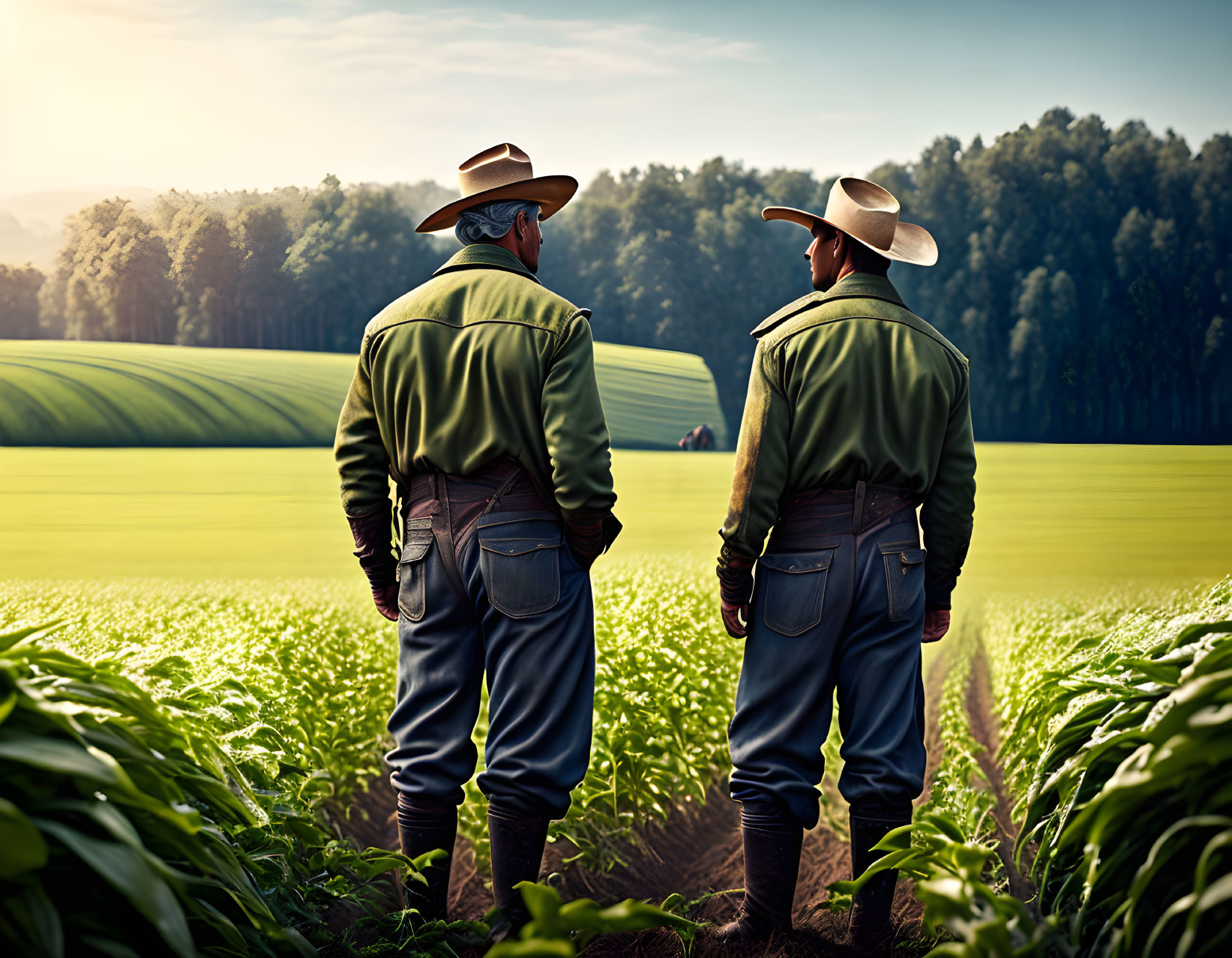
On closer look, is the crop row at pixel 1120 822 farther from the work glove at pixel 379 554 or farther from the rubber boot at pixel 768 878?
the work glove at pixel 379 554

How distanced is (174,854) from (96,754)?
0.39m

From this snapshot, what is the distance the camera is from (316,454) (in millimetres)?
9773

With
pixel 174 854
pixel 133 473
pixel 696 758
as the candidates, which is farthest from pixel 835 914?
pixel 133 473

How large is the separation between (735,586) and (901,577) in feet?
1.77

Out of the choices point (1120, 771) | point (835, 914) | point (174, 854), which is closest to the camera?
point (1120, 771)

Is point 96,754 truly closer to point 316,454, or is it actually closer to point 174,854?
point 174,854

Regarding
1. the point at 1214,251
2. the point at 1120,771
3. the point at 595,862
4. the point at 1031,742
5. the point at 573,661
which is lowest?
the point at 595,862

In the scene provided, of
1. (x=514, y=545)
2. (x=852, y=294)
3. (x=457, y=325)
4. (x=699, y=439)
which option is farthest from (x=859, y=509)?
(x=699, y=439)

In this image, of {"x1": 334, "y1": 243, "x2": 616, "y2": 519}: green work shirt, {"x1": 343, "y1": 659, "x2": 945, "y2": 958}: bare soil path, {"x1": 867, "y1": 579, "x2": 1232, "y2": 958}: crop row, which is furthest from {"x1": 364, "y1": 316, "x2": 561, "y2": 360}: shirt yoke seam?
{"x1": 343, "y1": 659, "x2": 945, "y2": 958}: bare soil path

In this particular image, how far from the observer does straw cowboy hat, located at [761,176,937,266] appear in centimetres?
322

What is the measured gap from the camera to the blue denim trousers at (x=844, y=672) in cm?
306

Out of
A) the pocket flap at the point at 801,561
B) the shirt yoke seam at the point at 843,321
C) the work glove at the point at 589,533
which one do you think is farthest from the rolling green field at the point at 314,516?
the work glove at the point at 589,533

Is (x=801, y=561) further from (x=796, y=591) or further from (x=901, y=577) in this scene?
(x=901, y=577)

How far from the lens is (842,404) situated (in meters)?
3.08
